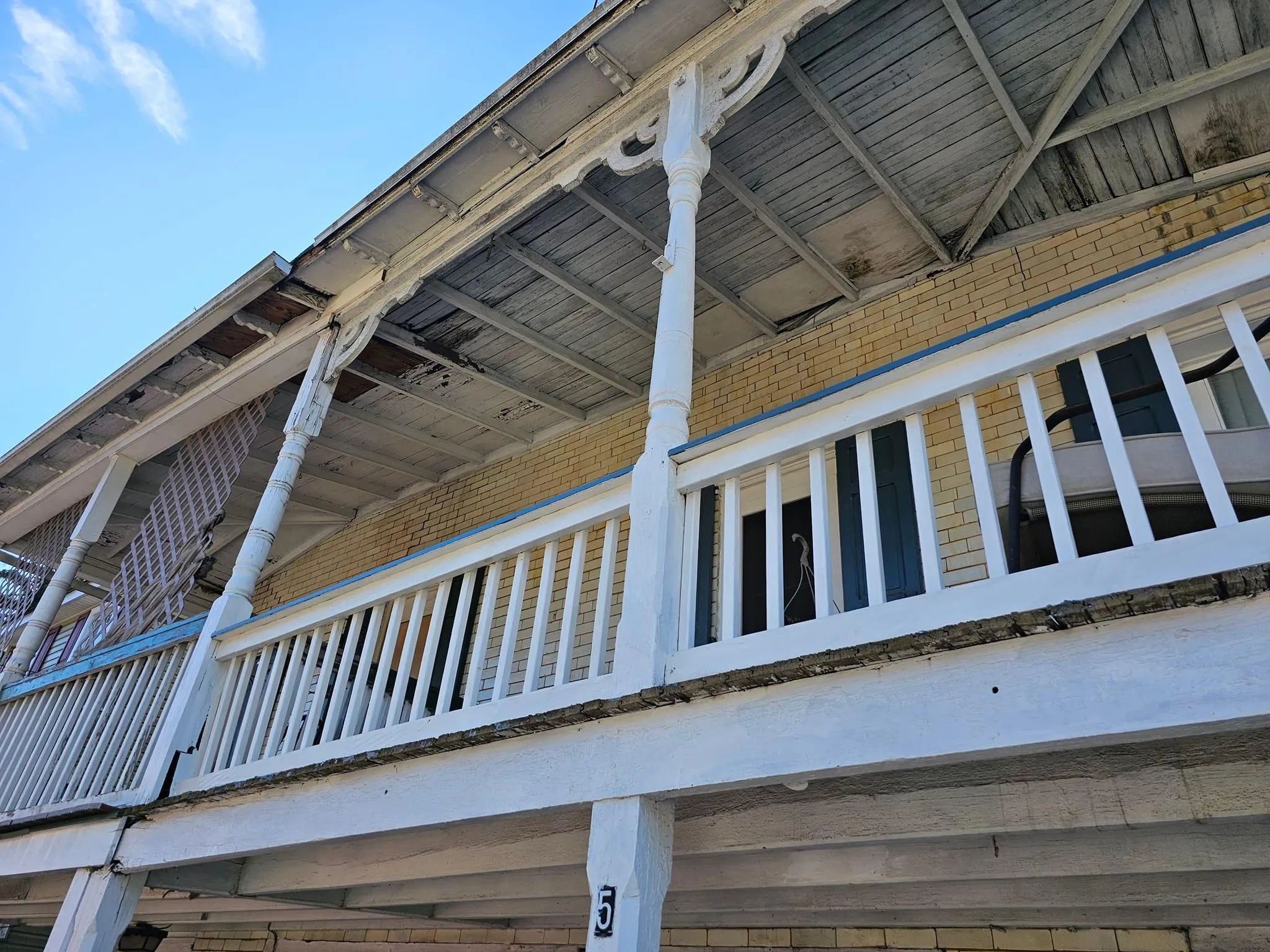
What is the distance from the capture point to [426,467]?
9336 mm

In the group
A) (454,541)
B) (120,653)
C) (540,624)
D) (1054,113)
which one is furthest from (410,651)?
(1054,113)

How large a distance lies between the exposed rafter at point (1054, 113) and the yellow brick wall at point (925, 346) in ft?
0.81

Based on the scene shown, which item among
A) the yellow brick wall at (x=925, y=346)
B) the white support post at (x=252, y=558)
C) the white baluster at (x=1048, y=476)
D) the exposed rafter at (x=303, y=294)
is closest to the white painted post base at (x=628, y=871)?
the white baluster at (x=1048, y=476)

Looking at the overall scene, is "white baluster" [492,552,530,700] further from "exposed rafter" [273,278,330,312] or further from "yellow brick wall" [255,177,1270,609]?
"exposed rafter" [273,278,330,312]

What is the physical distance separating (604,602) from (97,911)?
3.57 m

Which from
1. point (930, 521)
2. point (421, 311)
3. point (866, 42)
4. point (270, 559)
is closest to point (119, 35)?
point (270, 559)

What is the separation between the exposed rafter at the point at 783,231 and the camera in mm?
5727

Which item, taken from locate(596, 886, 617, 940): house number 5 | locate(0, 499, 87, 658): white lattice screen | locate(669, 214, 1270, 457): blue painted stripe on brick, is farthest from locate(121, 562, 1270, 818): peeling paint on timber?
locate(0, 499, 87, 658): white lattice screen

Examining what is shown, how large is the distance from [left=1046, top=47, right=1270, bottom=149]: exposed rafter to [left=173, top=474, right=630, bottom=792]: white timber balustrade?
12.6ft

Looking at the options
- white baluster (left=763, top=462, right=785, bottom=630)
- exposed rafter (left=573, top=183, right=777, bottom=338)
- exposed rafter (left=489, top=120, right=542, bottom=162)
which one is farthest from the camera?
exposed rafter (left=573, top=183, right=777, bottom=338)

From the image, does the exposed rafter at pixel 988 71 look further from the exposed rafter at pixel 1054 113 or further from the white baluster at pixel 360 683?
the white baluster at pixel 360 683

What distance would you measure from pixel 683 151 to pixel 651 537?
222 centimetres

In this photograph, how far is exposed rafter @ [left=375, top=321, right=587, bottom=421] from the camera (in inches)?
284

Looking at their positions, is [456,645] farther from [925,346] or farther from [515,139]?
[925,346]
